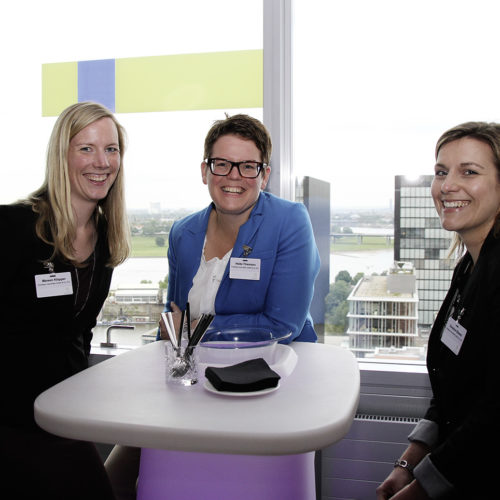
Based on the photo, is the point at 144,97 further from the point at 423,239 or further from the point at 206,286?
the point at 423,239

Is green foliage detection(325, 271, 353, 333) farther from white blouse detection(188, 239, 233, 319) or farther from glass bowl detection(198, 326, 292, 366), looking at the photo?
glass bowl detection(198, 326, 292, 366)

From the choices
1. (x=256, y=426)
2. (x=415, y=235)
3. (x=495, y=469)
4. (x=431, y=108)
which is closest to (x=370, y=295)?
(x=415, y=235)

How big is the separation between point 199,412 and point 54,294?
864 mm

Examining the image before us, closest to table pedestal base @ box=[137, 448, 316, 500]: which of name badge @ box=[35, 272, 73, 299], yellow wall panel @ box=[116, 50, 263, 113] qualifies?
name badge @ box=[35, 272, 73, 299]

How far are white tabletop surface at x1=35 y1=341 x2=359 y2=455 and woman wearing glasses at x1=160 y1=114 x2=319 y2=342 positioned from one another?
0.51 metres

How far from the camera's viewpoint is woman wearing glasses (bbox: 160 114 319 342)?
1.96 meters

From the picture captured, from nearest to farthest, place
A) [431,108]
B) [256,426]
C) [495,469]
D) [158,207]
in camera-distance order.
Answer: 1. [256,426]
2. [495,469]
3. [431,108]
4. [158,207]

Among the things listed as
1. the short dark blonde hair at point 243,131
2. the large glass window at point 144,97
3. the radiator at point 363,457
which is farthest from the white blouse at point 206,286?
the radiator at point 363,457

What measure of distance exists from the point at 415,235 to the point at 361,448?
1.07m

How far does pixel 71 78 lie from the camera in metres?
2.91

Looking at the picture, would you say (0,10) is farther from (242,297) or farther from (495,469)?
(495,469)

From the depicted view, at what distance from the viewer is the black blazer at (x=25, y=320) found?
1746 mm

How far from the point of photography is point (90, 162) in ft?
6.40

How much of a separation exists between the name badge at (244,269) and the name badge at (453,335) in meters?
0.71
